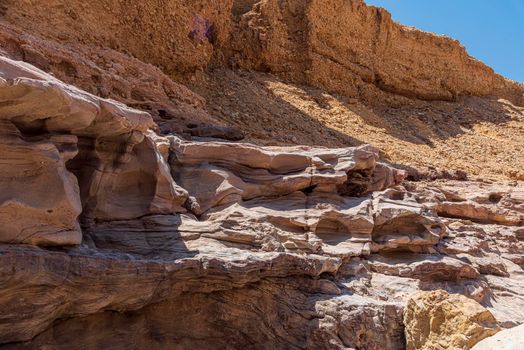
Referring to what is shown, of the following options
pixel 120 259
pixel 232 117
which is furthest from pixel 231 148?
pixel 232 117

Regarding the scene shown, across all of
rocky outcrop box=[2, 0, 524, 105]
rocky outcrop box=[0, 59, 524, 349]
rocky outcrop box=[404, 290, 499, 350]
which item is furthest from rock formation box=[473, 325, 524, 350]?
rocky outcrop box=[2, 0, 524, 105]

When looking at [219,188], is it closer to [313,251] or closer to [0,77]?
[313,251]

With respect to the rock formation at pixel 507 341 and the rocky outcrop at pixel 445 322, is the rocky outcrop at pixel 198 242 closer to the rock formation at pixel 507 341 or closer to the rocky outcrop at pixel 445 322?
the rocky outcrop at pixel 445 322

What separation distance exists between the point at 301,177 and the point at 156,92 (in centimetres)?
433

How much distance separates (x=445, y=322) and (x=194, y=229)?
3.15 meters

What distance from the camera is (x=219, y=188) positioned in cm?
695

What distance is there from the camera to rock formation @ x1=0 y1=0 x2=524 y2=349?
188 inches

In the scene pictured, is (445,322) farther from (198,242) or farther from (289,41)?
(289,41)

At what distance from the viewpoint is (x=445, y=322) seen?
5254mm

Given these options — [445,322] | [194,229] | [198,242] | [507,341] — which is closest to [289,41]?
[194,229]

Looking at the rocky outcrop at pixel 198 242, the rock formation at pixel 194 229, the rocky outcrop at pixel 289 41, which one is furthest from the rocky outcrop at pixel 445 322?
the rocky outcrop at pixel 289 41

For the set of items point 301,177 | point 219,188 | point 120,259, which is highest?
point 301,177

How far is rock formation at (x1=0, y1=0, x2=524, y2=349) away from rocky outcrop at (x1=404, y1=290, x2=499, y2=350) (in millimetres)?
22

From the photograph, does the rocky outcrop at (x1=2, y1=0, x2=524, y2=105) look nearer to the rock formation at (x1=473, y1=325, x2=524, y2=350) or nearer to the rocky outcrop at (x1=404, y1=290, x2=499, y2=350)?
the rocky outcrop at (x1=404, y1=290, x2=499, y2=350)
